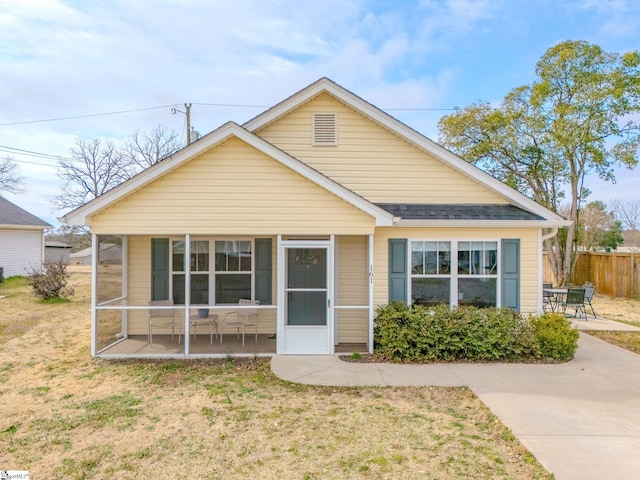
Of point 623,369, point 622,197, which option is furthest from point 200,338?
point 622,197

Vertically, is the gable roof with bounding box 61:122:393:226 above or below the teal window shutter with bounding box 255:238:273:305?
above

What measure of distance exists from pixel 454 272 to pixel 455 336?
156cm

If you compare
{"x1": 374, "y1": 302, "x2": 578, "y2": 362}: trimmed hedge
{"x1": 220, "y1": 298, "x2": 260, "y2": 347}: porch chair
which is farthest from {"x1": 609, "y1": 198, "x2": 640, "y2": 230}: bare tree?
{"x1": 220, "y1": 298, "x2": 260, "y2": 347}: porch chair

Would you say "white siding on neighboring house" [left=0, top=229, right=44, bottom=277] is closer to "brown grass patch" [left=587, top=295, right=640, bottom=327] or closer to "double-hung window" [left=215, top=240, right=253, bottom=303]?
"double-hung window" [left=215, top=240, right=253, bottom=303]

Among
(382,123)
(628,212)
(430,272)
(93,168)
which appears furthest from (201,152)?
(628,212)

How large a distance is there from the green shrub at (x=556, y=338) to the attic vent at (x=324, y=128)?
234 inches

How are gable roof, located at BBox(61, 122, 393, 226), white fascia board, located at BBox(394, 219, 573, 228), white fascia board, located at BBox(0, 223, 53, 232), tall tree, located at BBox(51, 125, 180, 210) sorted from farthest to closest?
tall tree, located at BBox(51, 125, 180, 210) → white fascia board, located at BBox(0, 223, 53, 232) → white fascia board, located at BBox(394, 219, 573, 228) → gable roof, located at BBox(61, 122, 393, 226)

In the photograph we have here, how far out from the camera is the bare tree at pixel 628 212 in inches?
1328

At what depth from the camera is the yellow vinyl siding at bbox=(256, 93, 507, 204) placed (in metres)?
9.15

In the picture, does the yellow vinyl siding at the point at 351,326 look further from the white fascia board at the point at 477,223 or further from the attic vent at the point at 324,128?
the attic vent at the point at 324,128

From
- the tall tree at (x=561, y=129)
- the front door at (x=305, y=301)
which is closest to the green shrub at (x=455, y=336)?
the front door at (x=305, y=301)

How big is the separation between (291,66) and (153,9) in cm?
667

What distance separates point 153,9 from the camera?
397 inches

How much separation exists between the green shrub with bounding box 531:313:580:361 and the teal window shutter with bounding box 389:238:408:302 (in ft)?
8.64
